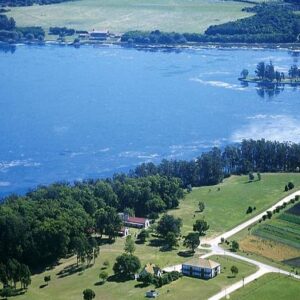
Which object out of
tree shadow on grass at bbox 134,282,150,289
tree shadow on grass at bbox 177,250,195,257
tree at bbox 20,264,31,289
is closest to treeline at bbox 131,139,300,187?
tree shadow on grass at bbox 177,250,195,257

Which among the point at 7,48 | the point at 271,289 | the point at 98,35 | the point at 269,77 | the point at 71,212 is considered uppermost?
the point at 98,35

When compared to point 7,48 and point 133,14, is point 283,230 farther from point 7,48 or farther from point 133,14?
point 133,14

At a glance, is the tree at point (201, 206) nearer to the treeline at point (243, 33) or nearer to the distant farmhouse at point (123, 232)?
the distant farmhouse at point (123, 232)

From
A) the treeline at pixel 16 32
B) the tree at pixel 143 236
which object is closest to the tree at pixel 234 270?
the tree at pixel 143 236

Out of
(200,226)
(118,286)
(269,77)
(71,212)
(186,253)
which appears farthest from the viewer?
(269,77)

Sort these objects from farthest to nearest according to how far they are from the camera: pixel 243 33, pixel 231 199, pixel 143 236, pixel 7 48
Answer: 1. pixel 243 33
2. pixel 7 48
3. pixel 231 199
4. pixel 143 236

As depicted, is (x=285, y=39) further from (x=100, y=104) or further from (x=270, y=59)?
(x=100, y=104)

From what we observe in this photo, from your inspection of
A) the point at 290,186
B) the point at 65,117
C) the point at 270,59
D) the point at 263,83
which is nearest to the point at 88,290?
the point at 290,186

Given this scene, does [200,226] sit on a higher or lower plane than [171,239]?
higher

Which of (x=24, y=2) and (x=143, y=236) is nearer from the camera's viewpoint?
(x=143, y=236)

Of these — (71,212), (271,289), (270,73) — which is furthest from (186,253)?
(270,73)
